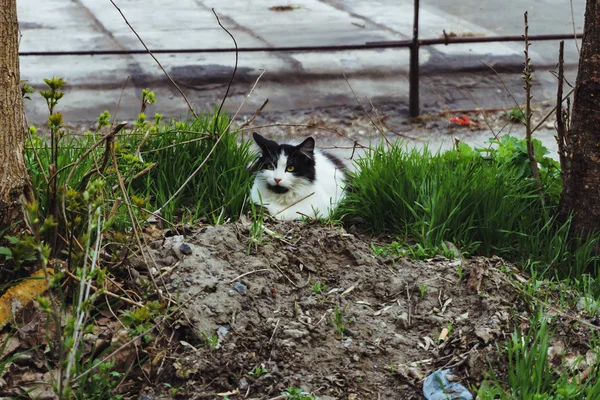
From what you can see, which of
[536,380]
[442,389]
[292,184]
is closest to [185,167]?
[292,184]

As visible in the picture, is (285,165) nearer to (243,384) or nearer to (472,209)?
(472,209)

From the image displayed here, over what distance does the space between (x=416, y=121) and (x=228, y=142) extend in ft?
9.17

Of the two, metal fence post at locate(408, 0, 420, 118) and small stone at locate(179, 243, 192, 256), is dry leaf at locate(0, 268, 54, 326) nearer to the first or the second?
small stone at locate(179, 243, 192, 256)

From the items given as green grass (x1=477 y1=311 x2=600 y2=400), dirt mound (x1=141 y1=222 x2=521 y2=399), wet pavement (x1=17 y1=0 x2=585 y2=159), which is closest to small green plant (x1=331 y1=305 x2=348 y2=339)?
dirt mound (x1=141 y1=222 x2=521 y2=399)

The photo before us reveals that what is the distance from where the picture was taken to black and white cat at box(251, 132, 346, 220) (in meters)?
4.20

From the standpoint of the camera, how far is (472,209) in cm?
395

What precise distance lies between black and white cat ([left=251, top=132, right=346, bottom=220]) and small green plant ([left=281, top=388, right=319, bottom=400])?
1.54 metres

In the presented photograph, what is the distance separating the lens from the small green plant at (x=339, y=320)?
9.95ft

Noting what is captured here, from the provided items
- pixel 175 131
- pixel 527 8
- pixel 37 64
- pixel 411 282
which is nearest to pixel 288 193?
pixel 175 131

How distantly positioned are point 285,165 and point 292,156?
0.08 metres

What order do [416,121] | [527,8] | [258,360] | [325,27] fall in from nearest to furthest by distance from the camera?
[258,360], [416,121], [325,27], [527,8]

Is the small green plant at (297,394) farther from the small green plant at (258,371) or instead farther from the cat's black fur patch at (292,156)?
the cat's black fur patch at (292,156)

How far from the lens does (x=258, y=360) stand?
2838 millimetres

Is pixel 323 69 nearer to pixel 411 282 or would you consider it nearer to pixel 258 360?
pixel 411 282
